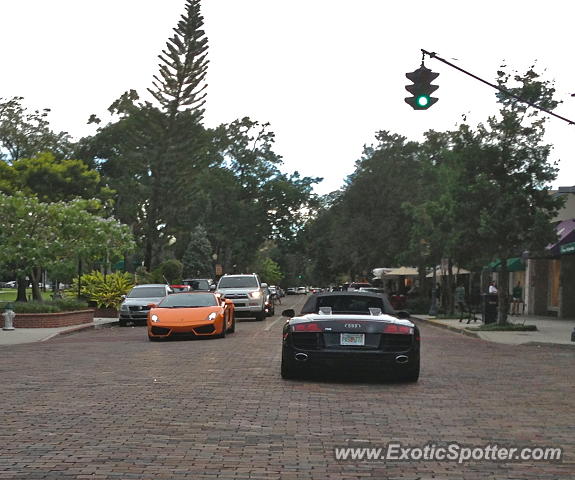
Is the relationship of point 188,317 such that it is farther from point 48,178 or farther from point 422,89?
point 48,178

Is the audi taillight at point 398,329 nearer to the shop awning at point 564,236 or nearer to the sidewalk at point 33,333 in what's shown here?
the sidewalk at point 33,333

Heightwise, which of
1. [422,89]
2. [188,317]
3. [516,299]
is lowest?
[188,317]

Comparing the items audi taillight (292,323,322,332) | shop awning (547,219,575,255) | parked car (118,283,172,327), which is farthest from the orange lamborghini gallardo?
shop awning (547,219,575,255)

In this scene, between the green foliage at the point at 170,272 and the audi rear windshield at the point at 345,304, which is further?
the green foliage at the point at 170,272

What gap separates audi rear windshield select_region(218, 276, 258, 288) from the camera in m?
35.5

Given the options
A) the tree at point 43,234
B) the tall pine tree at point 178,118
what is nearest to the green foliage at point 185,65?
the tall pine tree at point 178,118

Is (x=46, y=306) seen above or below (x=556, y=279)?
below

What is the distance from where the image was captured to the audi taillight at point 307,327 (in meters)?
12.4

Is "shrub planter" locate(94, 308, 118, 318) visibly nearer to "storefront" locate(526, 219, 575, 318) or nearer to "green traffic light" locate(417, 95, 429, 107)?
"storefront" locate(526, 219, 575, 318)

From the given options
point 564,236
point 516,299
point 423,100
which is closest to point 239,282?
point 564,236

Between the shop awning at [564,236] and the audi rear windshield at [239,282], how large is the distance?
12.2m

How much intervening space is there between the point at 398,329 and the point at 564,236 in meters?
28.5

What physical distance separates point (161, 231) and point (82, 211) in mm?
38022

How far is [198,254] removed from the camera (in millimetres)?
85688
